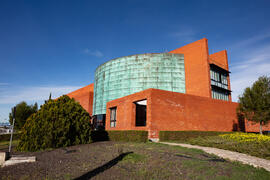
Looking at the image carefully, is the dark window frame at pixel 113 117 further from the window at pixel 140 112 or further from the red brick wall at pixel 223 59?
the red brick wall at pixel 223 59

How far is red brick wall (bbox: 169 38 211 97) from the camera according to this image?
27744 millimetres

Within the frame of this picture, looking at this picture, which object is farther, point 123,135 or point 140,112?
point 140,112

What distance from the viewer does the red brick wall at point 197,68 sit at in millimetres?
27744

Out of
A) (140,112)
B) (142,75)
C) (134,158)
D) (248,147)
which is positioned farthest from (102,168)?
(142,75)

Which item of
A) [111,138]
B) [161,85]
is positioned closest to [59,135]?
[111,138]

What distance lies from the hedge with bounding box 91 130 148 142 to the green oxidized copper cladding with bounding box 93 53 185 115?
693 inches

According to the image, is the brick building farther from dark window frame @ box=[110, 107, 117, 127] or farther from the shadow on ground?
the shadow on ground

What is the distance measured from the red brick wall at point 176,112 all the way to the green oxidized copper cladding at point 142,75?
919 cm

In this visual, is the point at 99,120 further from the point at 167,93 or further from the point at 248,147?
the point at 248,147

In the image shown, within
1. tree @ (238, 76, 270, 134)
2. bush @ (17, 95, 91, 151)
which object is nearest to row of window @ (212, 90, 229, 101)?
tree @ (238, 76, 270, 134)

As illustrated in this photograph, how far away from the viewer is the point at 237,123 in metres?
25.0

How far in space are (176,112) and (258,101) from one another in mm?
8570

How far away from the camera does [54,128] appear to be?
10969 mm

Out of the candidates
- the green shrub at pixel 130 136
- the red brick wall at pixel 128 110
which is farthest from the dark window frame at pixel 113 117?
the green shrub at pixel 130 136
